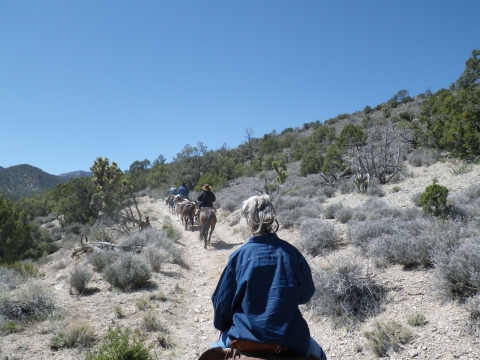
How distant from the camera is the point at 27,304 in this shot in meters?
5.39

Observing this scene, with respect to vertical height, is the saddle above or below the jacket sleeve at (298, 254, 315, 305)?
below

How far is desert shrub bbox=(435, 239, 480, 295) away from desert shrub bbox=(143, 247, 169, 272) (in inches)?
253

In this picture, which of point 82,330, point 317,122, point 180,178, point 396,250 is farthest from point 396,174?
point 317,122

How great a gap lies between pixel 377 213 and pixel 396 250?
3940mm

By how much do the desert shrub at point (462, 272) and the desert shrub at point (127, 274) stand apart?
18.6 feet

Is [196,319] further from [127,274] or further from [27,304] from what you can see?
[27,304]

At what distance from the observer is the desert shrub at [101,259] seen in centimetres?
829

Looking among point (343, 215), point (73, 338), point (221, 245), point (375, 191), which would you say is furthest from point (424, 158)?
point (73, 338)

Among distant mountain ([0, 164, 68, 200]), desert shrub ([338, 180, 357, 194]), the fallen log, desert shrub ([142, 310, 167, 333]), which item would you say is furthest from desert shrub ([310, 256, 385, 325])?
distant mountain ([0, 164, 68, 200])

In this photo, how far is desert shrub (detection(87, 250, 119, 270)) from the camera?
8.29 m

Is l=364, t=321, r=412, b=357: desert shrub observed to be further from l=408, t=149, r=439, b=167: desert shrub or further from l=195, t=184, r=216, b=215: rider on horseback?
l=408, t=149, r=439, b=167: desert shrub

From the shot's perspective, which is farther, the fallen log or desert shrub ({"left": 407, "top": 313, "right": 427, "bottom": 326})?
the fallen log

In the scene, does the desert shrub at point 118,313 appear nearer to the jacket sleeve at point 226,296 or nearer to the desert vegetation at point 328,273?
the desert vegetation at point 328,273

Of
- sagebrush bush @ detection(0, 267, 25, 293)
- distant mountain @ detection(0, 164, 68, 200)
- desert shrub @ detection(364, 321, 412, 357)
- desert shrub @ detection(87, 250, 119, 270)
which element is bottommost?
desert shrub @ detection(364, 321, 412, 357)
